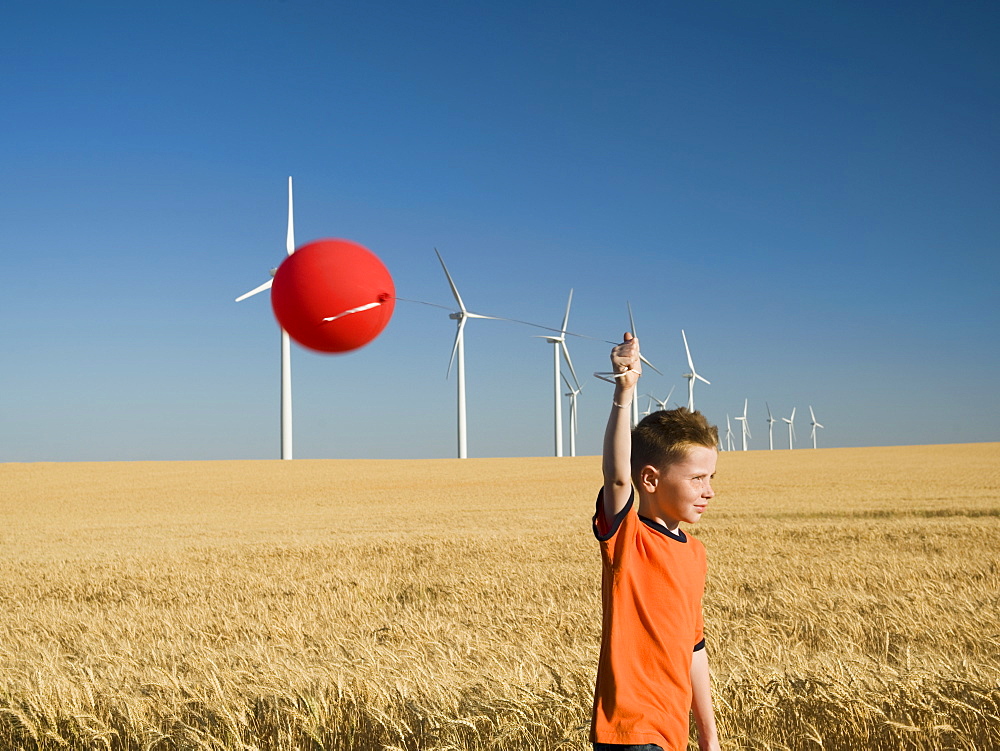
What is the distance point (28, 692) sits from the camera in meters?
6.27

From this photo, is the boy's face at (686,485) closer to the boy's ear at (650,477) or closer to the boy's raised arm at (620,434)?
the boy's ear at (650,477)

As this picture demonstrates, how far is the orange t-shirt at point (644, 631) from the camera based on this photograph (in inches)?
139

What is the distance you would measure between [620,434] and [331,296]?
142 cm

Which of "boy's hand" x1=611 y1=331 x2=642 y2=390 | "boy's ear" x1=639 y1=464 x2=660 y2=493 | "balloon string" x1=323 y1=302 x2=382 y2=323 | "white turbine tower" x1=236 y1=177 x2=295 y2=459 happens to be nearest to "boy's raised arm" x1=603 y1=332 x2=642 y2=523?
"boy's hand" x1=611 y1=331 x2=642 y2=390

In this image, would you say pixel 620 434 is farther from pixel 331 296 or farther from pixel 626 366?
pixel 331 296

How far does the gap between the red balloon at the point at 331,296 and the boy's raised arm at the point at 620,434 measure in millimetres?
1191

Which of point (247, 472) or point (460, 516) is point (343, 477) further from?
point (460, 516)

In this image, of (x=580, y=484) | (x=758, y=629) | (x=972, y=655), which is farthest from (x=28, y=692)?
(x=580, y=484)

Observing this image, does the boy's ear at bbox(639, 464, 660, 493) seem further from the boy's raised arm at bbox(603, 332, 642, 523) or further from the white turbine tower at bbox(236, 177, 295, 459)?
the white turbine tower at bbox(236, 177, 295, 459)

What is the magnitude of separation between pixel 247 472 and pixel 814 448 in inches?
2764

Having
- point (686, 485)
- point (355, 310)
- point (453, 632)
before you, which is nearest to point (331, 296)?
point (355, 310)

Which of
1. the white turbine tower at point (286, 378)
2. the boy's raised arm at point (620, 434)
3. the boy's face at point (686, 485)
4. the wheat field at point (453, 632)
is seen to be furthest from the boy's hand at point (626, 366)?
the white turbine tower at point (286, 378)

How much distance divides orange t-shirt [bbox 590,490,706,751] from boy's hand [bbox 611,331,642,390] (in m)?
0.50

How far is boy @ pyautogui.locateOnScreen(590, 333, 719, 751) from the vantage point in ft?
11.5
